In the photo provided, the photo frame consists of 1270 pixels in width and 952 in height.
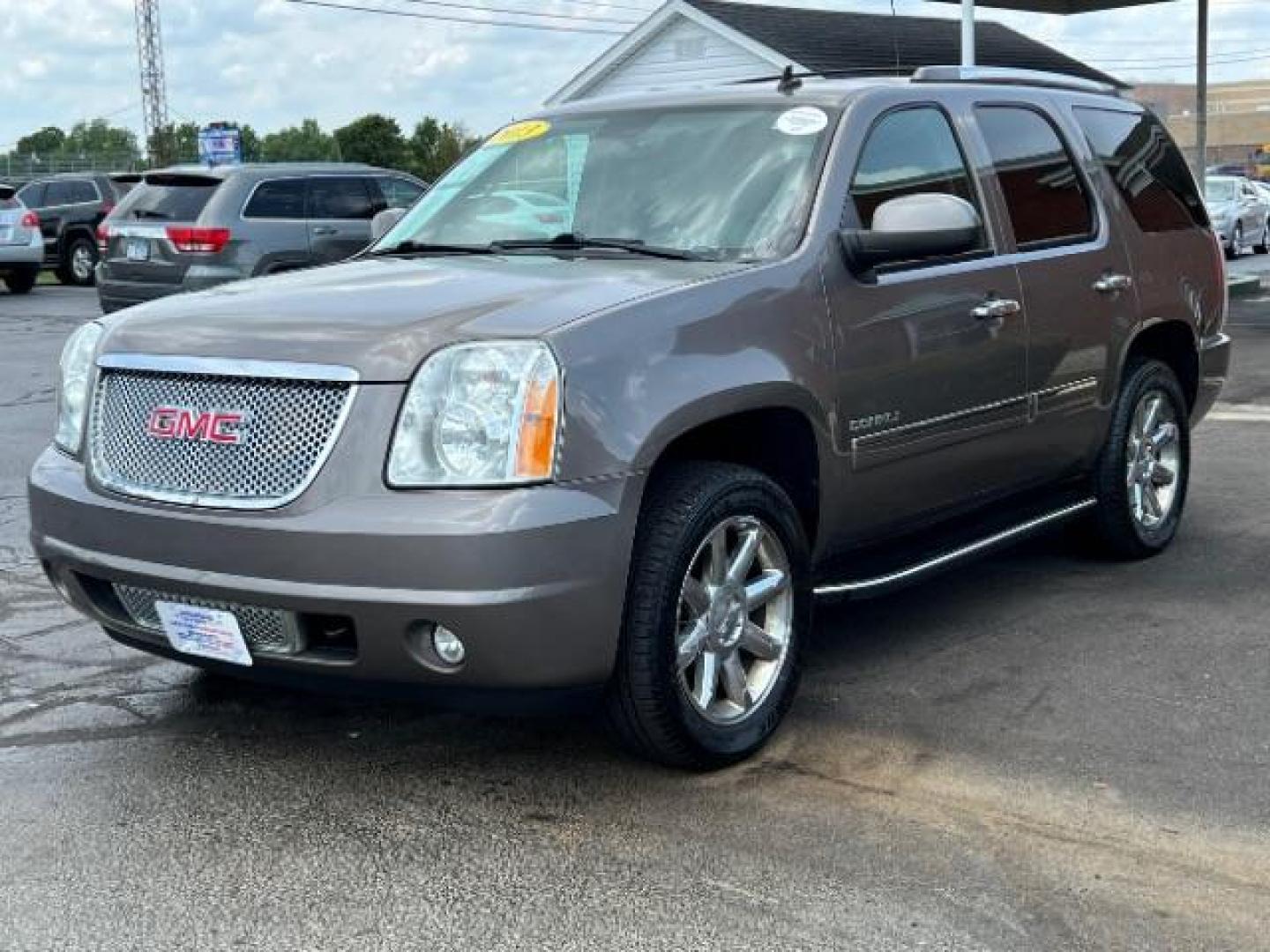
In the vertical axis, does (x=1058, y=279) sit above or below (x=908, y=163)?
below

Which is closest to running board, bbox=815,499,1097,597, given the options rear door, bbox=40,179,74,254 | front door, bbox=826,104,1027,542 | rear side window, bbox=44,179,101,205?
front door, bbox=826,104,1027,542

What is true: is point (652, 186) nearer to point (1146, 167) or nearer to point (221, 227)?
point (1146, 167)

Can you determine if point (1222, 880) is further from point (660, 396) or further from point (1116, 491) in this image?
point (1116, 491)

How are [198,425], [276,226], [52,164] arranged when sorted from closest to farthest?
[198,425] → [276,226] → [52,164]

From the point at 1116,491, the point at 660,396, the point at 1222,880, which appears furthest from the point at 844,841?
the point at 1116,491

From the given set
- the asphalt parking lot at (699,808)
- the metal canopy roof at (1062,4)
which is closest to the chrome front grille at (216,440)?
the asphalt parking lot at (699,808)

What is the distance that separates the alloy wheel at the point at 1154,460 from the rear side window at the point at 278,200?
9.84 m

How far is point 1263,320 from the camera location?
16.3 metres

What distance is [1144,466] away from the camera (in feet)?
20.8

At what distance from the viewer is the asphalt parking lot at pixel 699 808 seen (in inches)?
132

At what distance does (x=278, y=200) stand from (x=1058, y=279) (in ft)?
34.0

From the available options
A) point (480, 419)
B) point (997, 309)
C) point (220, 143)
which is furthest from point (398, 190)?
point (220, 143)

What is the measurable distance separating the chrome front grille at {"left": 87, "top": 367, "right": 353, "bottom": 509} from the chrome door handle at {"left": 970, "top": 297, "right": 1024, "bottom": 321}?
7.35 ft

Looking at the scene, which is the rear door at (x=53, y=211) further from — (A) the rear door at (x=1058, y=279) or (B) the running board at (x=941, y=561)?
(B) the running board at (x=941, y=561)
